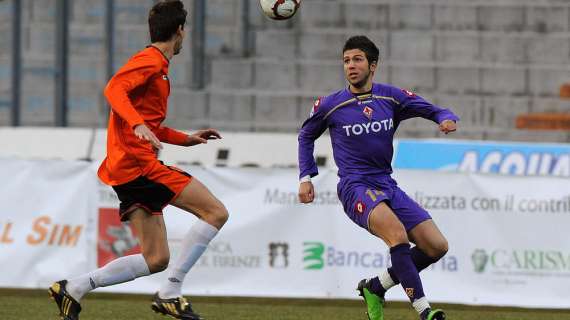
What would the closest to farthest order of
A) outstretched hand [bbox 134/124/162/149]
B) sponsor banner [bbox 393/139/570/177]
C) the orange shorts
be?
outstretched hand [bbox 134/124/162/149] → the orange shorts → sponsor banner [bbox 393/139/570/177]

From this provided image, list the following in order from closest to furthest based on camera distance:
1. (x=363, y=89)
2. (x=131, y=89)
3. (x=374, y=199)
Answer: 1. (x=131, y=89)
2. (x=374, y=199)
3. (x=363, y=89)

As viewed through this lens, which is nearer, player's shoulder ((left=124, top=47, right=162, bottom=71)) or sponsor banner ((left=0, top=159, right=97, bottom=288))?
player's shoulder ((left=124, top=47, right=162, bottom=71))

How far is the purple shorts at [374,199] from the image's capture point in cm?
760

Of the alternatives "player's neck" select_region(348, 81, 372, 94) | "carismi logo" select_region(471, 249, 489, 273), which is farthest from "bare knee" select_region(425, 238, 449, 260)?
"carismi logo" select_region(471, 249, 489, 273)

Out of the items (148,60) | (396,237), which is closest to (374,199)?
(396,237)

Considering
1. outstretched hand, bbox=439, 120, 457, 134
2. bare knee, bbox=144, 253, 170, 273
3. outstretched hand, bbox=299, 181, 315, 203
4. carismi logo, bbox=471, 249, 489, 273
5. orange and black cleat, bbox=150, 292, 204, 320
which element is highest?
outstretched hand, bbox=439, 120, 457, 134

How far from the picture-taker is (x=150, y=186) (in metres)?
7.23

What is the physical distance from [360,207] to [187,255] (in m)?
1.09

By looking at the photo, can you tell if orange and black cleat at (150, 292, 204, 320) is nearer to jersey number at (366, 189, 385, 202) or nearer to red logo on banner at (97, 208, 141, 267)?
jersey number at (366, 189, 385, 202)

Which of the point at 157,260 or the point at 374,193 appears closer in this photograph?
the point at 157,260

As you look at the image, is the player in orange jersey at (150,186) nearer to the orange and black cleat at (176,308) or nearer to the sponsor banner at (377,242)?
the orange and black cleat at (176,308)

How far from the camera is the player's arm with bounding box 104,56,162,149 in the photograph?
22.0 feet

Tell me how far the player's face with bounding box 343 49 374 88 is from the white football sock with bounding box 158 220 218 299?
1296 mm

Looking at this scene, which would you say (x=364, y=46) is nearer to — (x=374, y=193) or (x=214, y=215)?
(x=374, y=193)
